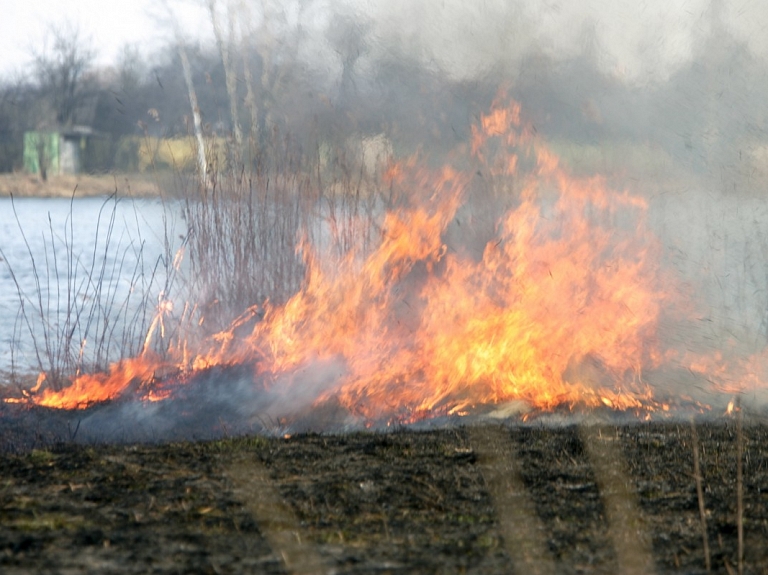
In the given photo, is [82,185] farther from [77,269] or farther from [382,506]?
[382,506]

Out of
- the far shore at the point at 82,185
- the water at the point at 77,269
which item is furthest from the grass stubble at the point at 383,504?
the far shore at the point at 82,185

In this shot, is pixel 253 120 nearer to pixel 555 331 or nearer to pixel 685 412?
pixel 555 331

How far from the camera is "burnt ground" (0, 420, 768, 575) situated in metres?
2.99

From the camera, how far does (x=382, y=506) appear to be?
3562mm

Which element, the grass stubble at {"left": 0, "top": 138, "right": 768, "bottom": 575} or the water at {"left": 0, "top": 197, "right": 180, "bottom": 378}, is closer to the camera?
the grass stubble at {"left": 0, "top": 138, "right": 768, "bottom": 575}

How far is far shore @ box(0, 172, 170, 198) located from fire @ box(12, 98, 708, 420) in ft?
3.55

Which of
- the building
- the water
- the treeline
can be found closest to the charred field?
the water

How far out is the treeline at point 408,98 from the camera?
767 cm

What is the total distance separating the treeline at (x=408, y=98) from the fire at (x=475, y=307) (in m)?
0.33

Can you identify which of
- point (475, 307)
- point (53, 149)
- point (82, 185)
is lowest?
point (475, 307)

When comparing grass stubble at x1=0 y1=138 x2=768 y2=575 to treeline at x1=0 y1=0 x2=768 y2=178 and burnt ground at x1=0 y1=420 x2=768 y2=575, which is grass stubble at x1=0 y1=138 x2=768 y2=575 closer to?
burnt ground at x1=0 y1=420 x2=768 y2=575

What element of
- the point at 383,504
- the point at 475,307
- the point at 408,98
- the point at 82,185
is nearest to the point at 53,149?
the point at 82,185

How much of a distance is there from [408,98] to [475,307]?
6.32ft

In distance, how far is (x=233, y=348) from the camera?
24.7 ft
